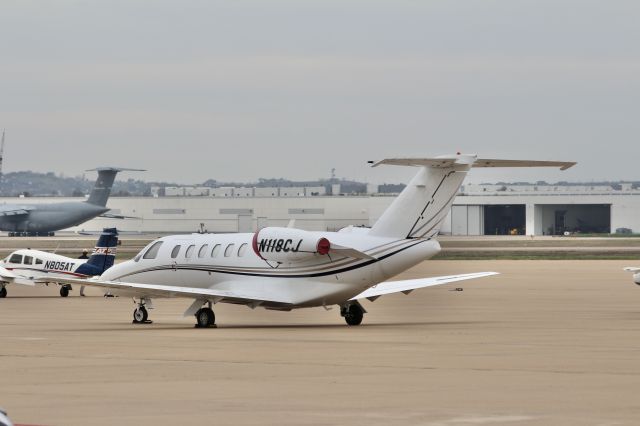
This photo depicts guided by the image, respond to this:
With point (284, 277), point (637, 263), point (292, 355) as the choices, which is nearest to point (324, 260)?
point (284, 277)

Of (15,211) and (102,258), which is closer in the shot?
(102,258)

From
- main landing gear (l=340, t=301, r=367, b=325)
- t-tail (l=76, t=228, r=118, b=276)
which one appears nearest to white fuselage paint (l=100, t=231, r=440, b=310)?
main landing gear (l=340, t=301, r=367, b=325)

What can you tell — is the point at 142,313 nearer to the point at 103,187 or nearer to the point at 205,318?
the point at 205,318

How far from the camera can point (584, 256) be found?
347 ft

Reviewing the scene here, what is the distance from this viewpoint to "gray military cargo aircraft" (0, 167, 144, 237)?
172 m

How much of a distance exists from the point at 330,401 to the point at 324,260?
55.7 ft

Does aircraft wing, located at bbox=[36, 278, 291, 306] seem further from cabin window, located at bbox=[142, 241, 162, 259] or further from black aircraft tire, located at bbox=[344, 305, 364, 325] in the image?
cabin window, located at bbox=[142, 241, 162, 259]

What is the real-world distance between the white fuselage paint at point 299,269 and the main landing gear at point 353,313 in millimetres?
855

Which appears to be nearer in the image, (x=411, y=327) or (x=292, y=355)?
(x=292, y=355)

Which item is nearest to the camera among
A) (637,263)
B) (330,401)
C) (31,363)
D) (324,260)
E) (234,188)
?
(330,401)

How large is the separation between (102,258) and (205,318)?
2155cm

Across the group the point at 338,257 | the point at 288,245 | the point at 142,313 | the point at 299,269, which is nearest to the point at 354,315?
the point at 299,269

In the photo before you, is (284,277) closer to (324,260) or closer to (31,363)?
(324,260)

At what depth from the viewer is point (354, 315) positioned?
3956 centimetres
